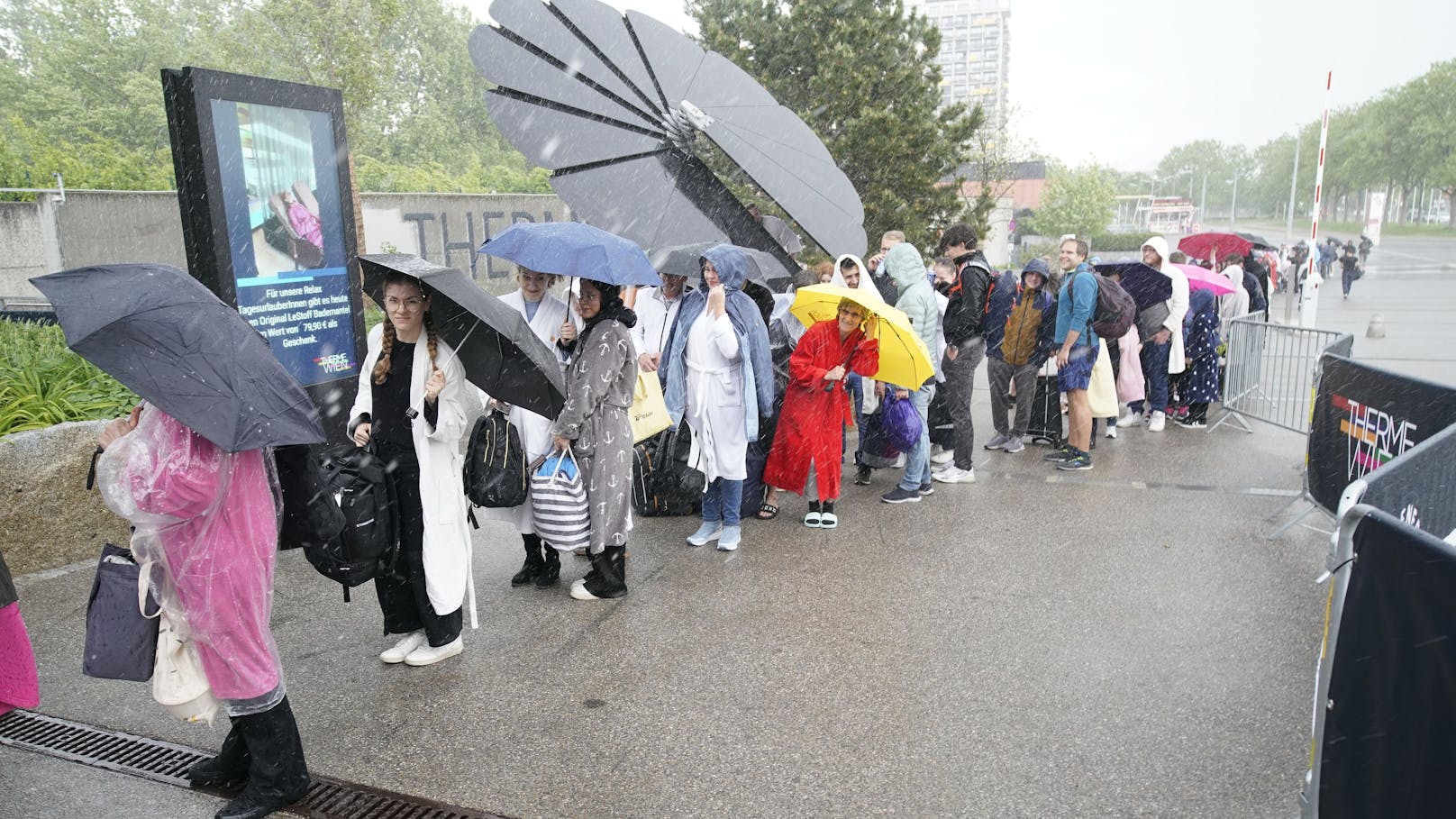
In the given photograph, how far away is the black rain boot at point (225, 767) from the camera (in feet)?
11.1

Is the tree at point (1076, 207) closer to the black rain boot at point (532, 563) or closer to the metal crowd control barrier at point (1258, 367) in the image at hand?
the metal crowd control barrier at point (1258, 367)

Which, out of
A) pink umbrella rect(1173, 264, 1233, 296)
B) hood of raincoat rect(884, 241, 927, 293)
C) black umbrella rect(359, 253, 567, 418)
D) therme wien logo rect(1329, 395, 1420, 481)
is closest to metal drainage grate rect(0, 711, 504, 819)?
black umbrella rect(359, 253, 567, 418)

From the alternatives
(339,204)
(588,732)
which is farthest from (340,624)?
(339,204)

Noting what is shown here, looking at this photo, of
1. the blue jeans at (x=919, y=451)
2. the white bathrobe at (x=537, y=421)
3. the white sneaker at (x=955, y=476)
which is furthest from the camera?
the white sneaker at (x=955, y=476)

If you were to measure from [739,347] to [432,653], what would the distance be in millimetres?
2529

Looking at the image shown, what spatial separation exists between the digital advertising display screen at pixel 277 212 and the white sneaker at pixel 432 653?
2.78m

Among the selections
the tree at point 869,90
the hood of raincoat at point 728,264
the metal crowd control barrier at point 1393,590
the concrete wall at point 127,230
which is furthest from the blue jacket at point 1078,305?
the concrete wall at point 127,230

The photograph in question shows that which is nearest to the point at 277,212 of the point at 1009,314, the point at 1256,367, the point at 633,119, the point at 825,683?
the point at 633,119

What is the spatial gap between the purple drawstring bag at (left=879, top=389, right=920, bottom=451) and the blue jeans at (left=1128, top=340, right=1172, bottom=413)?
12.8ft

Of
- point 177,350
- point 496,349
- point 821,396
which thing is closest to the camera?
point 177,350

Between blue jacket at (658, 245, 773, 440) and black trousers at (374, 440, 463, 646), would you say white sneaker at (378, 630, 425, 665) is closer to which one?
black trousers at (374, 440, 463, 646)

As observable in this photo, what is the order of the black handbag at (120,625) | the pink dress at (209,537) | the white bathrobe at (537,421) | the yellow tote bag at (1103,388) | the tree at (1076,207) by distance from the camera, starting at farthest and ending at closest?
the tree at (1076,207)
the yellow tote bag at (1103,388)
the white bathrobe at (537,421)
the black handbag at (120,625)
the pink dress at (209,537)

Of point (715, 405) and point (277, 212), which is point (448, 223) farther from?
point (715, 405)

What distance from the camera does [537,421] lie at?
16.8 ft
